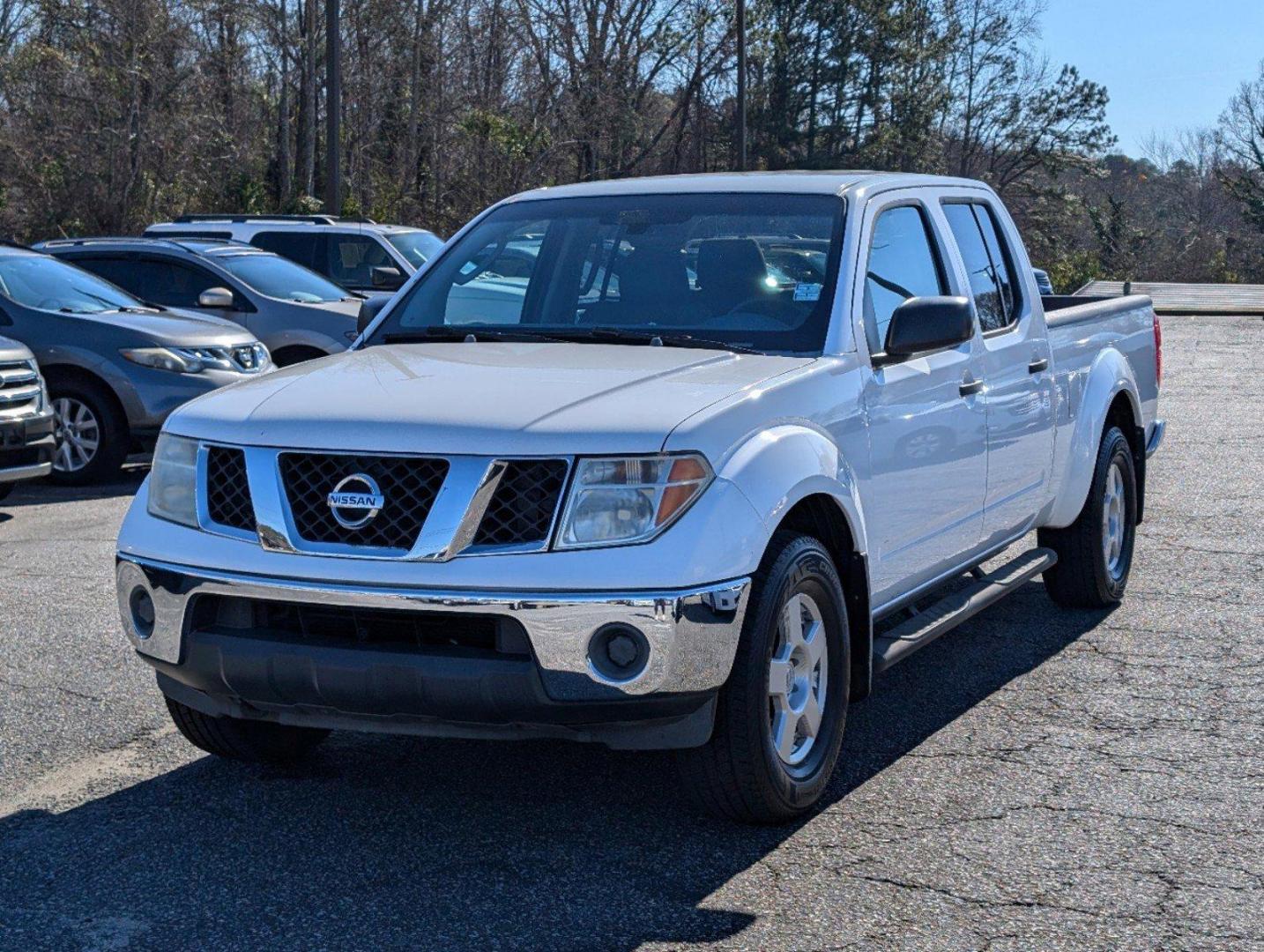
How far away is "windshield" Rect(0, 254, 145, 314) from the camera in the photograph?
1218cm

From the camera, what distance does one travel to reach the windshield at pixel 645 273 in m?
5.24

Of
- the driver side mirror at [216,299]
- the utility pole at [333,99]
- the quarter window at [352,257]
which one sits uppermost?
the utility pole at [333,99]

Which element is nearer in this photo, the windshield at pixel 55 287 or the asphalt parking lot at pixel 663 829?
the asphalt parking lot at pixel 663 829

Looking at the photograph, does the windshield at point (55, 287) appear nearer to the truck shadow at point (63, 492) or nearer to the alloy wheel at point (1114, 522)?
the truck shadow at point (63, 492)

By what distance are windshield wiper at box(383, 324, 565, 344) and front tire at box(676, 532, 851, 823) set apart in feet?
4.08

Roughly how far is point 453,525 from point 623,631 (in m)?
0.47

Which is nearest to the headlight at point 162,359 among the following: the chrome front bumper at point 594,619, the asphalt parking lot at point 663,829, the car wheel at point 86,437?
the car wheel at point 86,437

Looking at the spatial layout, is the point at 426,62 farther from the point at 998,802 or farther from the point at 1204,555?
the point at 998,802

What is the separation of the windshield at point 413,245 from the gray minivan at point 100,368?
5481mm

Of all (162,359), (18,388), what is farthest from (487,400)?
(162,359)

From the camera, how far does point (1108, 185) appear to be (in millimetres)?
77625

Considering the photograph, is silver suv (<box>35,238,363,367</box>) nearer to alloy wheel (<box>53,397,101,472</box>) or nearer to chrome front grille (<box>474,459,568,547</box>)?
alloy wheel (<box>53,397,101,472</box>)

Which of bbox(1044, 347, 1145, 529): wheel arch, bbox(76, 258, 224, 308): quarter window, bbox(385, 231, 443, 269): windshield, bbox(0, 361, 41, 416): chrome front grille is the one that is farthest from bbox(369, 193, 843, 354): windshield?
bbox(385, 231, 443, 269): windshield

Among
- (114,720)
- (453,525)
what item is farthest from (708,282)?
(114,720)
